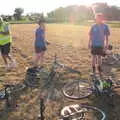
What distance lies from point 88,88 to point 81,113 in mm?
1902

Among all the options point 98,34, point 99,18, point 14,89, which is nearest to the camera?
point 14,89

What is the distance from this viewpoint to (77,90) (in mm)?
9961

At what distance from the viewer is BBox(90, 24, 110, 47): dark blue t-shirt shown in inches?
481

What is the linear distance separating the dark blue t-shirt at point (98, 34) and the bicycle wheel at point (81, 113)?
3.95 meters

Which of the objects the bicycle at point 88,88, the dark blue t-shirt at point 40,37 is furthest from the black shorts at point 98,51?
the bicycle at point 88,88

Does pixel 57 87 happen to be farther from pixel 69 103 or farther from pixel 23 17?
pixel 23 17

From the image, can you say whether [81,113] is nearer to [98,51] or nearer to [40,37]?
[98,51]

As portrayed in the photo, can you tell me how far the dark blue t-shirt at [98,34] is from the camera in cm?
1221

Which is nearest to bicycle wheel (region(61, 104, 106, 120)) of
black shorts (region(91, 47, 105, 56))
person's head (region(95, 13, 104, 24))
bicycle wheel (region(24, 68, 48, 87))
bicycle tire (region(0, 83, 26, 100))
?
bicycle tire (region(0, 83, 26, 100))

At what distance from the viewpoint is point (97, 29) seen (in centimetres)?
1225

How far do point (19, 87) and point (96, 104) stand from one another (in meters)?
2.63

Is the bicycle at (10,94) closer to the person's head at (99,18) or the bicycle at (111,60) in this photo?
the person's head at (99,18)

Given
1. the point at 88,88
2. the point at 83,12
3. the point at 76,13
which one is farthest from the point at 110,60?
the point at 76,13

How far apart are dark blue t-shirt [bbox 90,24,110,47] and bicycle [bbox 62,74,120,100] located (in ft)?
7.22
